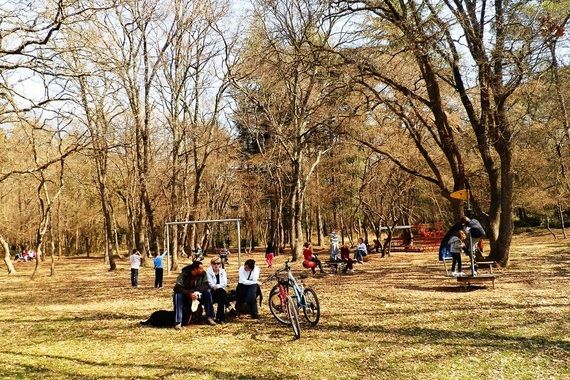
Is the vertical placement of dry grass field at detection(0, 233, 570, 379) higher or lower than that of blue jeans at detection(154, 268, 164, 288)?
lower

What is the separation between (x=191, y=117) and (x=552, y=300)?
2370cm

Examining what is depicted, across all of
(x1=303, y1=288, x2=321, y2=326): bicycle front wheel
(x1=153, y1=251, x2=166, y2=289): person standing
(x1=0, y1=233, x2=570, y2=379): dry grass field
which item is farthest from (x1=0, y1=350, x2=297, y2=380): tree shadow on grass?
(x1=153, y1=251, x2=166, y2=289): person standing

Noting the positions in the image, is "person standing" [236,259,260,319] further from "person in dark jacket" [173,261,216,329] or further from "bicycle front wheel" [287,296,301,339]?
"bicycle front wheel" [287,296,301,339]

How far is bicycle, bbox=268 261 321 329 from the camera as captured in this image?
9.12m

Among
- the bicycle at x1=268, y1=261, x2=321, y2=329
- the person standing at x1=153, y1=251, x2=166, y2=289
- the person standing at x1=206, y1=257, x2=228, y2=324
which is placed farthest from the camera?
the person standing at x1=153, y1=251, x2=166, y2=289

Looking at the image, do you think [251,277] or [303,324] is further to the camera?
[251,277]

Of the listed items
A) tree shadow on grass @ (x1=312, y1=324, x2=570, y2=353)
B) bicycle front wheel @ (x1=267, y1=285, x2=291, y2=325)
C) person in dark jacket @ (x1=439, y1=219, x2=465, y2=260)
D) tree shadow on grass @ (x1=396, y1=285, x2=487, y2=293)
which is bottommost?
tree shadow on grass @ (x1=312, y1=324, x2=570, y2=353)

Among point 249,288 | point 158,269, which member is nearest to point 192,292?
point 249,288

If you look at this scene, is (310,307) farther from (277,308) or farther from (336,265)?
(336,265)

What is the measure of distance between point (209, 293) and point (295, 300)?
1945 millimetres

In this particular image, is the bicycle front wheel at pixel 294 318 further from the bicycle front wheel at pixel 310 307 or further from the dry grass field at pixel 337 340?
the bicycle front wheel at pixel 310 307

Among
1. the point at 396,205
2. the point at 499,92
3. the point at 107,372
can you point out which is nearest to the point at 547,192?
the point at 396,205

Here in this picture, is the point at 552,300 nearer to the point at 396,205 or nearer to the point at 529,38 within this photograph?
the point at 529,38

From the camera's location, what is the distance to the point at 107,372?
6.64m
